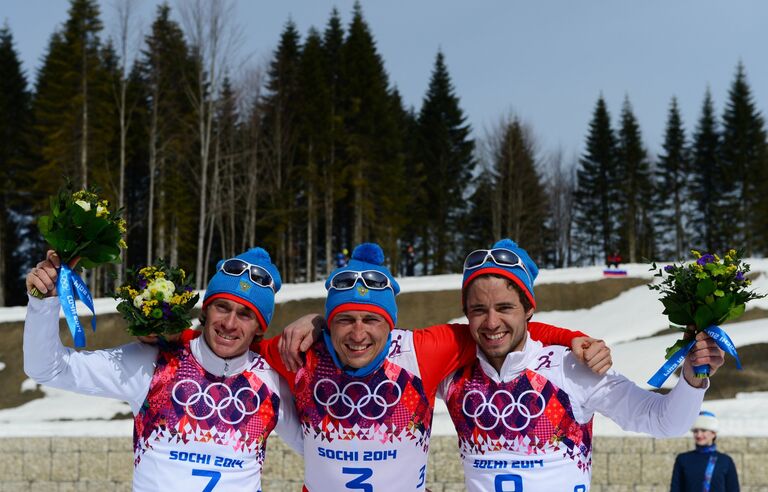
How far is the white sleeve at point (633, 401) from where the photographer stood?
114 inches

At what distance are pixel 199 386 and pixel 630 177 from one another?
146ft

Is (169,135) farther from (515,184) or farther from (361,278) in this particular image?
(361,278)

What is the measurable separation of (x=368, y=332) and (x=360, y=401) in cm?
36

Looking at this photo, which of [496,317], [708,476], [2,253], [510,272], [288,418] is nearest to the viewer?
[496,317]

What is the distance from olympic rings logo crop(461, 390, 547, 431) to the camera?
3.15 metres

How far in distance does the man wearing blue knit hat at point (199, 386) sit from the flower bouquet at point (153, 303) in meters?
0.13

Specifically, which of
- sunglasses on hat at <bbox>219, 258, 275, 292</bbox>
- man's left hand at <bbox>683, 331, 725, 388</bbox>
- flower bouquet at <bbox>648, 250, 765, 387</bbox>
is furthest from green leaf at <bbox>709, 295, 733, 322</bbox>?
sunglasses on hat at <bbox>219, 258, 275, 292</bbox>

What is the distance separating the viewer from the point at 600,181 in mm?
43719

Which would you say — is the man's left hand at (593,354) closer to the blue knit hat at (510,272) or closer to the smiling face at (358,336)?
the blue knit hat at (510,272)

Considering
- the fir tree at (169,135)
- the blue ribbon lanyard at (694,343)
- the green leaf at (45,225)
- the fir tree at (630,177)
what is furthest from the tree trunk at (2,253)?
the fir tree at (630,177)

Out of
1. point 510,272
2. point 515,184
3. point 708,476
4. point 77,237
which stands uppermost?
point 515,184

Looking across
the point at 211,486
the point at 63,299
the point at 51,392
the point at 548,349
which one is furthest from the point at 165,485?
the point at 51,392

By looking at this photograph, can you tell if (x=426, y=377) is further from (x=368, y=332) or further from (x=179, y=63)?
(x=179, y=63)

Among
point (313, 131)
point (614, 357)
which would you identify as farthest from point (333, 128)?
point (614, 357)
